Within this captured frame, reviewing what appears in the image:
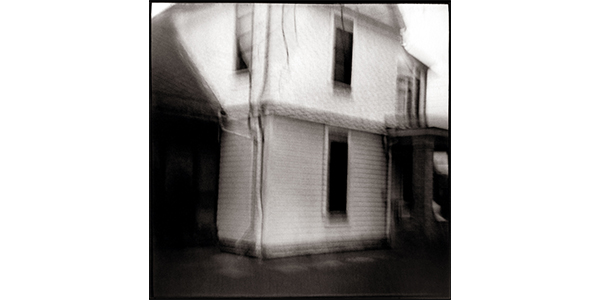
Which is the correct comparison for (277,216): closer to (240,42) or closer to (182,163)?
(182,163)

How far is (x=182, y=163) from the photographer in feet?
6.71

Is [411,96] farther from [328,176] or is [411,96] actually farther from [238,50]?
[238,50]

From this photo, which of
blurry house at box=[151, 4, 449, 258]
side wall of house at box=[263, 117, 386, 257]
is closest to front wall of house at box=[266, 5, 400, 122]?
blurry house at box=[151, 4, 449, 258]

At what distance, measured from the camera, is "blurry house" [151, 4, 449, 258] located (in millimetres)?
2049

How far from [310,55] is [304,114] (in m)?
0.27

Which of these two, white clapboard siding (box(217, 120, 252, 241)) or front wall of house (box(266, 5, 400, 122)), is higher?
front wall of house (box(266, 5, 400, 122))

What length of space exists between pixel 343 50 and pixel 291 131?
443mm

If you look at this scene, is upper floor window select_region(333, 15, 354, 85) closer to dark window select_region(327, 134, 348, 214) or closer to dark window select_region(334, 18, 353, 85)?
dark window select_region(334, 18, 353, 85)

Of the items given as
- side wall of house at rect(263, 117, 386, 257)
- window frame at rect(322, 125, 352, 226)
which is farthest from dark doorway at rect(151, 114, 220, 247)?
window frame at rect(322, 125, 352, 226)

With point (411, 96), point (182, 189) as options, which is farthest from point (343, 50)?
point (182, 189)

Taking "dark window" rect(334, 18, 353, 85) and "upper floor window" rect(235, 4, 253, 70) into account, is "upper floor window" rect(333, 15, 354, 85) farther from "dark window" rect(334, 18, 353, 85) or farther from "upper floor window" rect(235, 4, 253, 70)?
"upper floor window" rect(235, 4, 253, 70)

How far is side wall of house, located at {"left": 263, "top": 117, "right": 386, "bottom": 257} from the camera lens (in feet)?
6.72

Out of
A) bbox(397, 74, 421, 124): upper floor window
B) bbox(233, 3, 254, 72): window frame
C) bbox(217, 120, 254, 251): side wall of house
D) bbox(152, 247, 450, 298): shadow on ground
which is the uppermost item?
bbox(233, 3, 254, 72): window frame

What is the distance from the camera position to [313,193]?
6.81 feet
